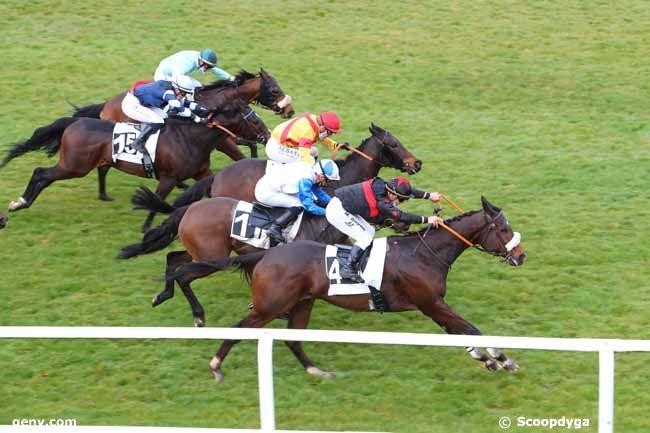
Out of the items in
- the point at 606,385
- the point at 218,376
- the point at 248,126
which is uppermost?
the point at 606,385

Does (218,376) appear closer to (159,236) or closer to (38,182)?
(159,236)

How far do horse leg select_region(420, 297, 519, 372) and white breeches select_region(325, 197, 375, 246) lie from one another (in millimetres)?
692

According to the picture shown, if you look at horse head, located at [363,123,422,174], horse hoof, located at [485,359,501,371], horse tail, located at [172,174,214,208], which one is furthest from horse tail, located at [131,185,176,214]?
horse hoof, located at [485,359,501,371]

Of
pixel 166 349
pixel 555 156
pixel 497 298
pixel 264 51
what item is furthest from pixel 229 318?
pixel 264 51

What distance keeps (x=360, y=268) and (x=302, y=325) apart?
0.66m

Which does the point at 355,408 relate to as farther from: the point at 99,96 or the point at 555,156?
the point at 99,96

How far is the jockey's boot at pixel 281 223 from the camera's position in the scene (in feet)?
26.4

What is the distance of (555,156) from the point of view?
12039 millimetres

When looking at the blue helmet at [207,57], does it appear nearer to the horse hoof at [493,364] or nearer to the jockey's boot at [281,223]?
the jockey's boot at [281,223]

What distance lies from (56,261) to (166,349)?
2.33 meters

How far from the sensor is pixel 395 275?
7379 millimetres

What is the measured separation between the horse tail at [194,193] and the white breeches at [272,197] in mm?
1134
